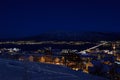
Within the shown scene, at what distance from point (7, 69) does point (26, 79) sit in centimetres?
74

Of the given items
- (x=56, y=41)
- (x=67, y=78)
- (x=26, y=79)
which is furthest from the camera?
(x=56, y=41)

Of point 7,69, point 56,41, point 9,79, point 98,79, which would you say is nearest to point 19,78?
point 9,79

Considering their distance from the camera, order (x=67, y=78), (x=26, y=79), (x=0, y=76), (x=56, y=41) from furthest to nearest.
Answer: (x=56, y=41)
(x=67, y=78)
(x=0, y=76)
(x=26, y=79)

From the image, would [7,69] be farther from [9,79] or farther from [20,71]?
[9,79]

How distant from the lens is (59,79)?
4.23 metres

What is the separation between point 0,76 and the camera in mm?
4043

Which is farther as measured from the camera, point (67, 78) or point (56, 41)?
point (56, 41)

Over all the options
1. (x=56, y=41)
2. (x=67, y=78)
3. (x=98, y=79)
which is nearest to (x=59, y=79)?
(x=67, y=78)

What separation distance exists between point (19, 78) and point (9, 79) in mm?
130

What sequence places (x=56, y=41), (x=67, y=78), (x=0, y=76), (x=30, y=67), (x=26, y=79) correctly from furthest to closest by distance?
(x=56, y=41) < (x=30, y=67) < (x=67, y=78) < (x=0, y=76) < (x=26, y=79)

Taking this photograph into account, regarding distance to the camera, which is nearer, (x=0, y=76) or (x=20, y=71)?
(x=0, y=76)

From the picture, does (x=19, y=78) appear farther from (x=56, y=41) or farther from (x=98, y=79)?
(x=56, y=41)

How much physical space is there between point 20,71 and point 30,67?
38 cm

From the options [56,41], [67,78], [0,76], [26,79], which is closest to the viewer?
[26,79]
